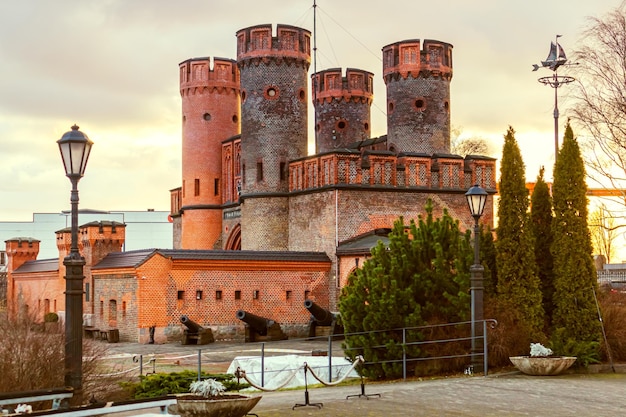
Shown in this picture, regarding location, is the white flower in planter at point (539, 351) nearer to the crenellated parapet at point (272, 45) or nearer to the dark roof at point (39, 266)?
the crenellated parapet at point (272, 45)

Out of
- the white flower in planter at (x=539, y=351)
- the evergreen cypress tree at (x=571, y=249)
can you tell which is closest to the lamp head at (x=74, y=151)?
the white flower in planter at (x=539, y=351)

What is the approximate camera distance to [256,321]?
116ft

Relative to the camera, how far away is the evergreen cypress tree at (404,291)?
18703 millimetres

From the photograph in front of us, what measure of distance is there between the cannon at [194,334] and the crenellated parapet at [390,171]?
24.2 ft

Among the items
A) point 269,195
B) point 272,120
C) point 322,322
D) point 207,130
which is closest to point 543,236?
point 322,322

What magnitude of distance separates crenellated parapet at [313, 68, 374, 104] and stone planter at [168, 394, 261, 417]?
125 ft

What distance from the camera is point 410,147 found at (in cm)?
4244

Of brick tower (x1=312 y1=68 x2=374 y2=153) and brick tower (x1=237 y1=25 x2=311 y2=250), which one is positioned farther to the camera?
brick tower (x1=312 y1=68 x2=374 y2=153)

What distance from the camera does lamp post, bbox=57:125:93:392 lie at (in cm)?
1196

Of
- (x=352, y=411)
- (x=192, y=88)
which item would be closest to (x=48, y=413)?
(x=352, y=411)

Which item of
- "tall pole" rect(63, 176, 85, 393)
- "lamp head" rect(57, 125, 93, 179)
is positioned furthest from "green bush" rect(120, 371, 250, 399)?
"lamp head" rect(57, 125, 93, 179)

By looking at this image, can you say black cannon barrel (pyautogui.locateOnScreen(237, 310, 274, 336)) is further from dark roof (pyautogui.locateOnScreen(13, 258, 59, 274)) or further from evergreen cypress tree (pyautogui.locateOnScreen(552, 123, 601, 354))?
evergreen cypress tree (pyautogui.locateOnScreen(552, 123, 601, 354))

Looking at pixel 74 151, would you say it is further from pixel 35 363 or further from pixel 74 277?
pixel 35 363

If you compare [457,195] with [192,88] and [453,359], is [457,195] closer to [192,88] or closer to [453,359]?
[192,88]
